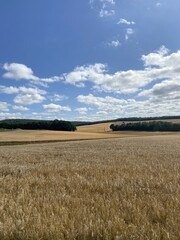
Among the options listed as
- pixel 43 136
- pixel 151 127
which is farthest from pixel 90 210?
pixel 151 127

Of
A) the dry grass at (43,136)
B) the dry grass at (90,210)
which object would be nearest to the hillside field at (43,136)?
the dry grass at (43,136)

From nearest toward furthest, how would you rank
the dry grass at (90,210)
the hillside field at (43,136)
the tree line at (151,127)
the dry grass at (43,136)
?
the dry grass at (90,210) < the hillside field at (43,136) < the dry grass at (43,136) < the tree line at (151,127)

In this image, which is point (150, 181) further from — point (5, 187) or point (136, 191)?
point (5, 187)

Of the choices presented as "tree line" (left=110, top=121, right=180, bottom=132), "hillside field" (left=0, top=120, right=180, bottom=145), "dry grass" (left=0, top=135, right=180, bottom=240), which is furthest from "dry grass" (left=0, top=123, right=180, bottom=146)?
"dry grass" (left=0, top=135, right=180, bottom=240)

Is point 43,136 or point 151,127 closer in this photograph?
point 43,136

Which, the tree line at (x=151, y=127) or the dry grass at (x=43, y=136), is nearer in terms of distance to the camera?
the dry grass at (x=43, y=136)

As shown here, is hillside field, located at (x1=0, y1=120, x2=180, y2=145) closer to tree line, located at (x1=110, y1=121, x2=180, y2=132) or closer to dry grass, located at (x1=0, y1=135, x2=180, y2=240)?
tree line, located at (x1=110, y1=121, x2=180, y2=132)

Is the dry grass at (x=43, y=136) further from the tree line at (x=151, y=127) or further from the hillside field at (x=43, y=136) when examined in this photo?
the tree line at (x=151, y=127)

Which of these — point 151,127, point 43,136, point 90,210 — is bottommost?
point 43,136

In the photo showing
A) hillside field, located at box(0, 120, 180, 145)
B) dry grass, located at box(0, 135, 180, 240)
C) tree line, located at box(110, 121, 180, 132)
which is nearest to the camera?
dry grass, located at box(0, 135, 180, 240)

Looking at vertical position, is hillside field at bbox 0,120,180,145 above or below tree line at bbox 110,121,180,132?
below

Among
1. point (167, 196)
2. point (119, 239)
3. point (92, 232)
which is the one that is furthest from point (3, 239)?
point (167, 196)

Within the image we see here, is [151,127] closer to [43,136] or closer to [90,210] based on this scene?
[43,136]

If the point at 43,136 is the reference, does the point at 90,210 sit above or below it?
above
